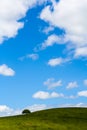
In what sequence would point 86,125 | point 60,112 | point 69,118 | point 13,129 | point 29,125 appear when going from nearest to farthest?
1. point 13,129
2. point 29,125
3. point 86,125
4. point 69,118
5. point 60,112

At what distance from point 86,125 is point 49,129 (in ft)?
34.3

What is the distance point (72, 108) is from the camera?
284ft

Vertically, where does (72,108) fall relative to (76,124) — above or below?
above

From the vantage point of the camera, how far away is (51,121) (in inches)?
2771

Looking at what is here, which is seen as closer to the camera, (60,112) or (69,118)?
(69,118)

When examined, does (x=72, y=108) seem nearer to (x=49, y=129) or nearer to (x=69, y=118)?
(x=69, y=118)

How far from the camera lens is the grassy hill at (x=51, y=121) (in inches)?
2501

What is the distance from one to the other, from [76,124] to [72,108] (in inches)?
659

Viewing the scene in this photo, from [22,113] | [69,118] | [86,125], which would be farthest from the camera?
[22,113]

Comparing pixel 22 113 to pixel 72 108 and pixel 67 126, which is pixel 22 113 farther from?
pixel 67 126

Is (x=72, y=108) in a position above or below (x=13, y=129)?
above

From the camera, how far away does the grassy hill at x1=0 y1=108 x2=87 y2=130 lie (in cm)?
6353

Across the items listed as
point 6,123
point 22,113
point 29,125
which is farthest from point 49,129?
point 22,113

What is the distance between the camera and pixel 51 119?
2857 inches
